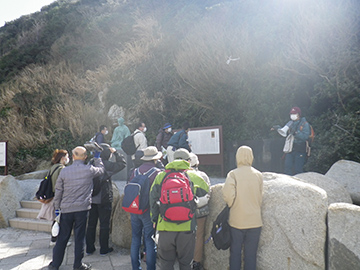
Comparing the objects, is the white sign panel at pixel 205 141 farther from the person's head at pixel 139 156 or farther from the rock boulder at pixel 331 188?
the person's head at pixel 139 156

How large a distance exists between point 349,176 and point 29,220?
666 cm

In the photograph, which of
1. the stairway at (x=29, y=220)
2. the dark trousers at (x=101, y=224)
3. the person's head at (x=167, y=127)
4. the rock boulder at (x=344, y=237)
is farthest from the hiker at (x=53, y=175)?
the rock boulder at (x=344, y=237)

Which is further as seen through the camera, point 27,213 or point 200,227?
point 27,213

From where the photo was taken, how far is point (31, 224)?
256 inches

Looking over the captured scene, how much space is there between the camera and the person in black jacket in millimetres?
4551

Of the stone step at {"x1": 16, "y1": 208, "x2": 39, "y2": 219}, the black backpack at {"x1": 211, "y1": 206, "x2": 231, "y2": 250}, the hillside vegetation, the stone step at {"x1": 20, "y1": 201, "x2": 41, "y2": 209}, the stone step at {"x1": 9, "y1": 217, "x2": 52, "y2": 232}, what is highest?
the hillside vegetation

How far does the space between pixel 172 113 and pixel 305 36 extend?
17.1ft

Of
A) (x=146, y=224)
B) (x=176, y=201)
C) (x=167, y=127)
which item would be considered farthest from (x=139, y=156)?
(x=167, y=127)

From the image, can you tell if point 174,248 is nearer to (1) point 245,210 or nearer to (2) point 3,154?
(1) point 245,210

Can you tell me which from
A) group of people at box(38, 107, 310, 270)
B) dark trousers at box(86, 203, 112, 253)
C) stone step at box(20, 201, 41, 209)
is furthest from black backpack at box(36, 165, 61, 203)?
stone step at box(20, 201, 41, 209)

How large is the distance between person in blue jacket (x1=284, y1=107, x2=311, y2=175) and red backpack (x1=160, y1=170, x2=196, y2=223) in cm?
382

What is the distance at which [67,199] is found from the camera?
400cm

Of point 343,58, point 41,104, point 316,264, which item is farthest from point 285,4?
point 41,104

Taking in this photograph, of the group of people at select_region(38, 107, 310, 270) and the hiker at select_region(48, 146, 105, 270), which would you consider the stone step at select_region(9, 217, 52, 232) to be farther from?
the hiker at select_region(48, 146, 105, 270)
